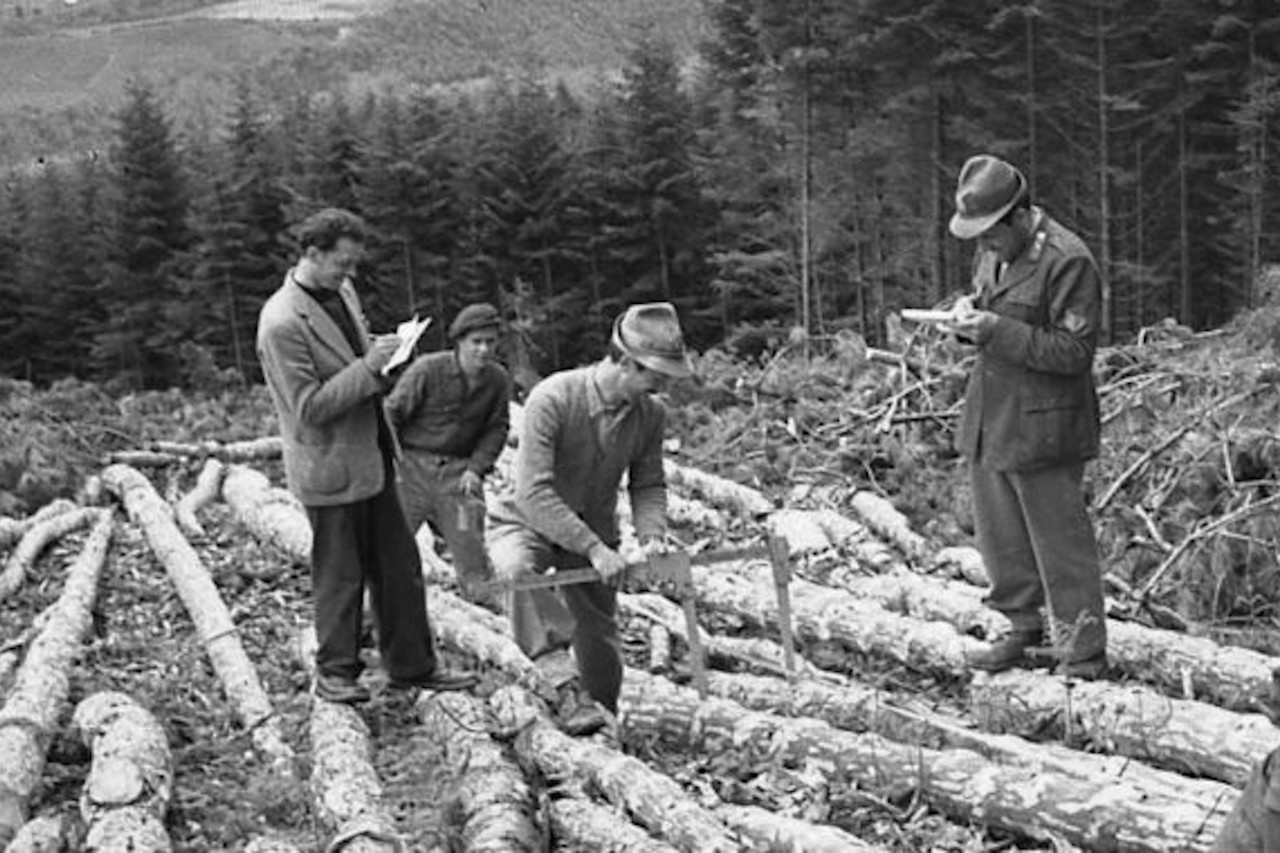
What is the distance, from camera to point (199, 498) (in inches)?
487

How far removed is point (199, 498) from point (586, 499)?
7.34 m

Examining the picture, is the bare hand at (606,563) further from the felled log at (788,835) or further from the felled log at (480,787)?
the felled log at (788,835)

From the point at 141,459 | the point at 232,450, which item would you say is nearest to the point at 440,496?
the point at 232,450

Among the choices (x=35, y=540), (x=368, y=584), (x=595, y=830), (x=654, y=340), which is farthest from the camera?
(x=35, y=540)

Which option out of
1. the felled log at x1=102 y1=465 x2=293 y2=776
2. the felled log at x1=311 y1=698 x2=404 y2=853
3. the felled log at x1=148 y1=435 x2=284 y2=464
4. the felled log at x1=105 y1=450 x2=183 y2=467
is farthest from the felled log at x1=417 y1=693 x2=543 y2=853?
the felled log at x1=105 y1=450 x2=183 y2=467

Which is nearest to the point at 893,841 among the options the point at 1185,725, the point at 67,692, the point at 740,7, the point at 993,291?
the point at 1185,725

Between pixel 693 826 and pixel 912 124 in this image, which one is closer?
pixel 693 826

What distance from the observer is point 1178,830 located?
14.6 feet

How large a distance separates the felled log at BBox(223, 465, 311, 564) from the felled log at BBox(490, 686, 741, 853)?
12.2ft

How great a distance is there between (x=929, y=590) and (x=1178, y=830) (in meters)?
3.04

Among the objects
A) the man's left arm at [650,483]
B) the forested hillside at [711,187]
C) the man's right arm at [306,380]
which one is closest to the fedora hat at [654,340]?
the man's left arm at [650,483]

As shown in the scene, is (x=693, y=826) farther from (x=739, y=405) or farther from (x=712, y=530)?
(x=739, y=405)

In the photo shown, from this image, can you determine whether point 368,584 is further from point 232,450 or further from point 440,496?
point 232,450

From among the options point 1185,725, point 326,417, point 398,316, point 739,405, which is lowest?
point 398,316
